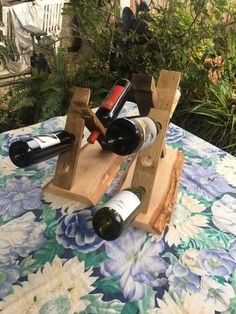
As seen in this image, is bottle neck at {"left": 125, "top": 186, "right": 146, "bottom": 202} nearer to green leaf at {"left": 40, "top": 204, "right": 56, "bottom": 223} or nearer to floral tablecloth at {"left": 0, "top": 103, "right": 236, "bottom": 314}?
floral tablecloth at {"left": 0, "top": 103, "right": 236, "bottom": 314}

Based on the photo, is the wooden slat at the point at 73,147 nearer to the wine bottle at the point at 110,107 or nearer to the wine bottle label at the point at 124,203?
the wine bottle at the point at 110,107

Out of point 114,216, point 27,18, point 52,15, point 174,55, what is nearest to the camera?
point 114,216

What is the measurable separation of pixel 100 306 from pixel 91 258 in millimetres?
105

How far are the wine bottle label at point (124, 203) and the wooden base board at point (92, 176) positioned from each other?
18 centimetres

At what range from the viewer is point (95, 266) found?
2.02ft

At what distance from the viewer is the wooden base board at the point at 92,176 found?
0.76 m

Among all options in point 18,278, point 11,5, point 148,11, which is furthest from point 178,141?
point 11,5

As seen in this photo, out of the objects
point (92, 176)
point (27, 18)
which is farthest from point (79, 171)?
point (27, 18)

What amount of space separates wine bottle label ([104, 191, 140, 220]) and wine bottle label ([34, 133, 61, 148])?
180 millimetres

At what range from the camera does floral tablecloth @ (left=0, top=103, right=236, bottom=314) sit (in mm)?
554

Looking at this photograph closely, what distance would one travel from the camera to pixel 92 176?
806 mm

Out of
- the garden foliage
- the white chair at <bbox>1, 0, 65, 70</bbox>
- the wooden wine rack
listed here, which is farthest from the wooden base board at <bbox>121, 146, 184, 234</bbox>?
the white chair at <bbox>1, 0, 65, 70</bbox>

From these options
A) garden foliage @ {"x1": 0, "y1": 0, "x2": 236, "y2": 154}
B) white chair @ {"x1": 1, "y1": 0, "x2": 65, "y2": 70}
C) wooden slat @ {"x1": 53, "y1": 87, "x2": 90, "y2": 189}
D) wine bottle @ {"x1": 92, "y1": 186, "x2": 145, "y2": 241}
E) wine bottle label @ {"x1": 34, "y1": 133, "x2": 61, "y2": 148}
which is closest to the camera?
wine bottle @ {"x1": 92, "y1": 186, "x2": 145, "y2": 241}

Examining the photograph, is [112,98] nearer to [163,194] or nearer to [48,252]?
[163,194]
